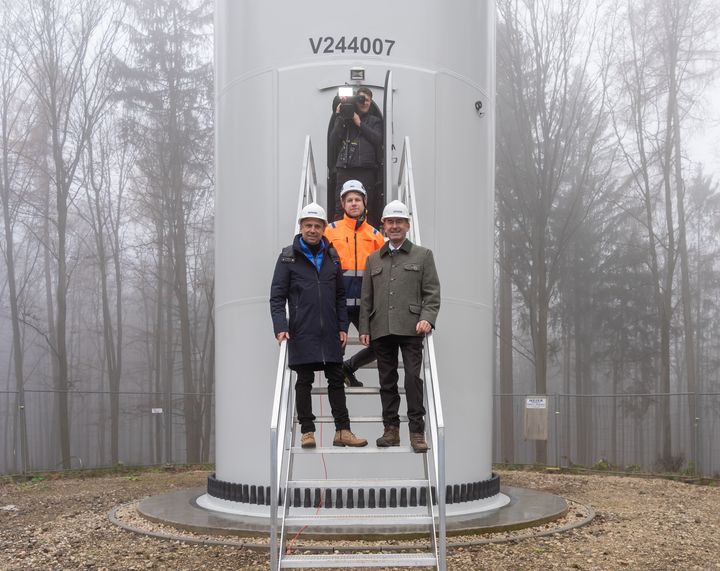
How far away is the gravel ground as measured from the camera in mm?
6737

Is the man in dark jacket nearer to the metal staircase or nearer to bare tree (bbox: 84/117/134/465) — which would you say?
the metal staircase

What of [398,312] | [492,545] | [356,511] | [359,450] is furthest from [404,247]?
[356,511]

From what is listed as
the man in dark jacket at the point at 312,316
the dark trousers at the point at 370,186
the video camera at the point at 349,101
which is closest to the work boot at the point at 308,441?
the man in dark jacket at the point at 312,316

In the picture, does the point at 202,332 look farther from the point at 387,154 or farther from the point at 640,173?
the point at 387,154

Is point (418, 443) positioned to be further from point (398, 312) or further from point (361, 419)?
point (398, 312)

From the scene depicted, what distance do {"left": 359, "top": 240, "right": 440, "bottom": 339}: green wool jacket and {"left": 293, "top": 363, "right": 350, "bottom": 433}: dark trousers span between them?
39cm

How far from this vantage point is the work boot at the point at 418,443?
18.8 ft

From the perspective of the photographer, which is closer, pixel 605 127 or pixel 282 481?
pixel 282 481

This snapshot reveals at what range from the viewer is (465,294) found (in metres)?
9.07

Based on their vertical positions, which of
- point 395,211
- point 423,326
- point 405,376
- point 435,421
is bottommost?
point 435,421

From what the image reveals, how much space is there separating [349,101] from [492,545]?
4.55 m

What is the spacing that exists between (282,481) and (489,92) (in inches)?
238

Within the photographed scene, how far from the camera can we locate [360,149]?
332 inches

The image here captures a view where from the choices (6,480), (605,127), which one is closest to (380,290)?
(6,480)
